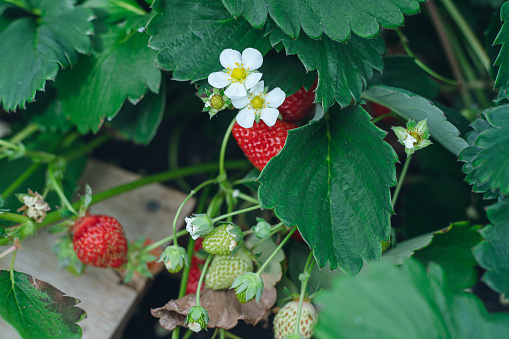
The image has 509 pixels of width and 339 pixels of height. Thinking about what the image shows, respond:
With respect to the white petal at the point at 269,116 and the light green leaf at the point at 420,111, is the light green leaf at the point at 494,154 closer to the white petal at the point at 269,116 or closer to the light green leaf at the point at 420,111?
the light green leaf at the point at 420,111

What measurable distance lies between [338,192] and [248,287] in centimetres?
22

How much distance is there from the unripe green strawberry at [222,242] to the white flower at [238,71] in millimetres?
221

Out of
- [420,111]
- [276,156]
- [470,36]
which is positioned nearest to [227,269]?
[276,156]

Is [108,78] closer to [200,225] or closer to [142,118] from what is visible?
[142,118]

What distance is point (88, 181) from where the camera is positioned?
118cm

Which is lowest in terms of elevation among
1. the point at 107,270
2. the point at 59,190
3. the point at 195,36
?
the point at 107,270

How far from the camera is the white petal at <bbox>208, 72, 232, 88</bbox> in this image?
2.40 ft

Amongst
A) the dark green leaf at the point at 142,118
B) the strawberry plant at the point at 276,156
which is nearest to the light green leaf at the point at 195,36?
the strawberry plant at the point at 276,156

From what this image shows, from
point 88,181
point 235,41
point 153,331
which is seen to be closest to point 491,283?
point 235,41

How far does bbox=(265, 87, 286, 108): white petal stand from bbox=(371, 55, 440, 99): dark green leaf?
0.31m

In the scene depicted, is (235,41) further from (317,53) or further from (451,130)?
(451,130)

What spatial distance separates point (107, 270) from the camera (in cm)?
101

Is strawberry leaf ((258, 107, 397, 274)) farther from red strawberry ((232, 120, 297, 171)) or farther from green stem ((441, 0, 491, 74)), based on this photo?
green stem ((441, 0, 491, 74))

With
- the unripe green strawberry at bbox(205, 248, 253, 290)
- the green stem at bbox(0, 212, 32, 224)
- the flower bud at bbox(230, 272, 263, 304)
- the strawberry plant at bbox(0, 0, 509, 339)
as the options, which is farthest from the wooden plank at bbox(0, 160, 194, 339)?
the flower bud at bbox(230, 272, 263, 304)
